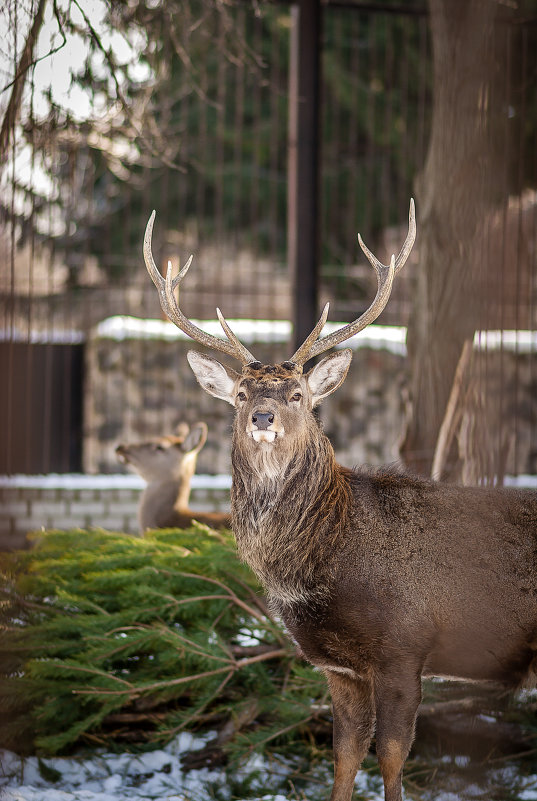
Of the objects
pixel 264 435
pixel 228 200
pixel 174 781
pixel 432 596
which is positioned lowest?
pixel 174 781

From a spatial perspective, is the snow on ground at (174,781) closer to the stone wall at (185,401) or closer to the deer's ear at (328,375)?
the deer's ear at (328,375)

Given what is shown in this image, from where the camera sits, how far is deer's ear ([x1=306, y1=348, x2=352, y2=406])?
4.07 metres

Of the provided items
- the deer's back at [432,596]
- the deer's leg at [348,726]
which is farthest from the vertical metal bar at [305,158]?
the deer's leg at [348,726]

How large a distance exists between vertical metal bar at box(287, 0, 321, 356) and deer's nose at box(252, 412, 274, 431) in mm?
3643

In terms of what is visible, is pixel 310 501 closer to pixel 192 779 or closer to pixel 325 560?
pixel 325 560

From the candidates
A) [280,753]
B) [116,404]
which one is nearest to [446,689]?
[280,753]

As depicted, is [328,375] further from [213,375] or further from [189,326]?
[189,326]

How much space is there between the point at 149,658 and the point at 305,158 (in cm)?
A: 430

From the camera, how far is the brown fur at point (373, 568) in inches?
143

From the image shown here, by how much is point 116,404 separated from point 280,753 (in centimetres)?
702

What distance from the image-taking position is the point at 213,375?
421cm

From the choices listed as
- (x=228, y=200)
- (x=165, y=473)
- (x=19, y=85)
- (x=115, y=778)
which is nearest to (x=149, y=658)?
(x=115, y=778)

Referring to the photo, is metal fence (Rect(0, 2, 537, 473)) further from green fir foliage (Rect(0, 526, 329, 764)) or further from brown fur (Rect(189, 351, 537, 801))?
brown fur (Rect(189, 351, 537, 801))

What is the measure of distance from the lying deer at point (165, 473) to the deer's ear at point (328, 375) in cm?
329
